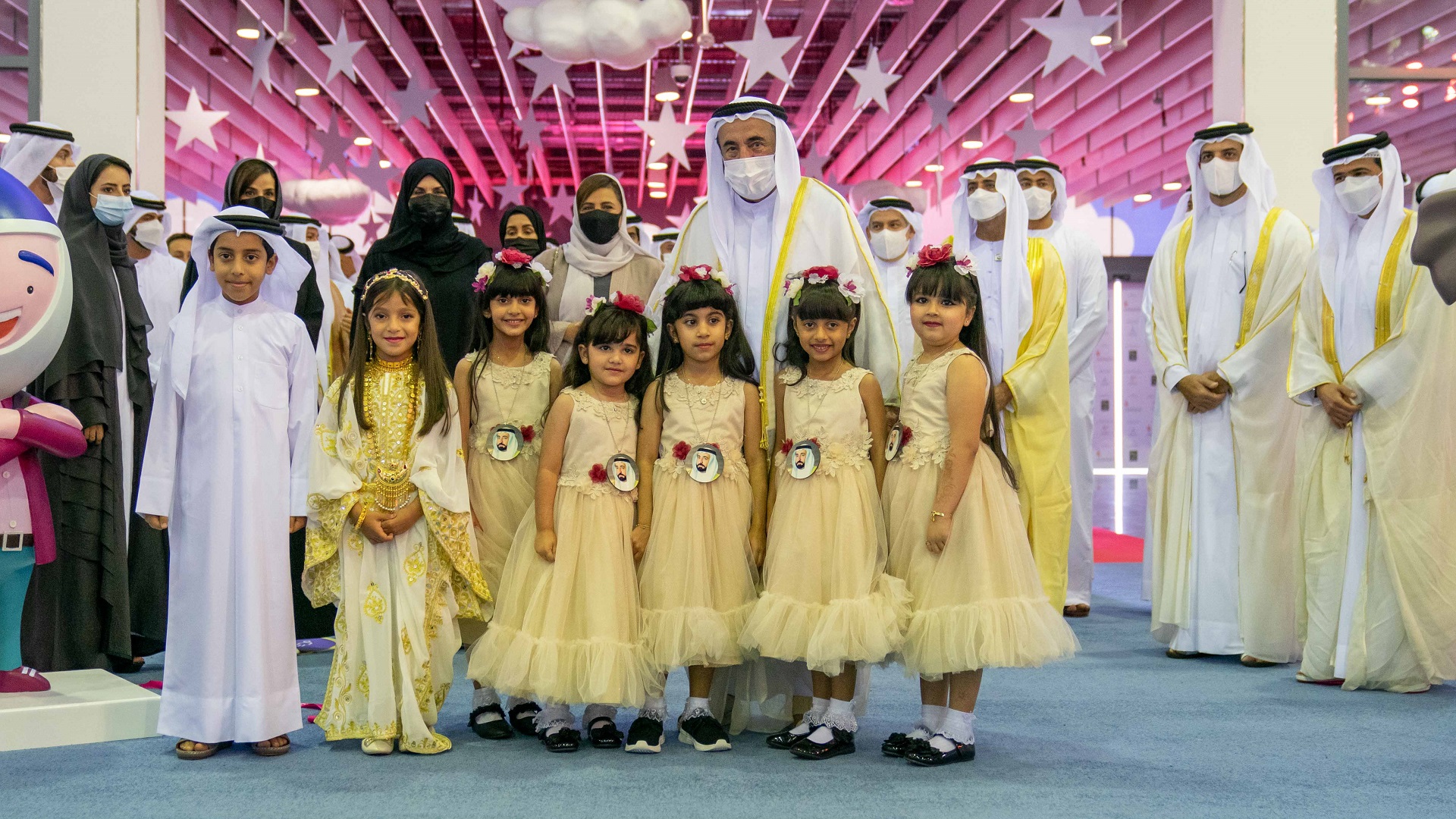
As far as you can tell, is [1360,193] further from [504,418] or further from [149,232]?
[149,232]

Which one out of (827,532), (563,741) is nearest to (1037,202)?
(827,532)

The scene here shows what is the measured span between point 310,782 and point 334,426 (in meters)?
0.93

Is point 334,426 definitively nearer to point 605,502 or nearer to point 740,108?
point 605,502

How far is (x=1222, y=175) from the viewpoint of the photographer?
4.91 m

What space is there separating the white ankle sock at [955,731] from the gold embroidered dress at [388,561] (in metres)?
1.29

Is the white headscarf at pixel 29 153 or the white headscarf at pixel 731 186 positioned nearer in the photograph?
the white headscarf at pixel 731 186

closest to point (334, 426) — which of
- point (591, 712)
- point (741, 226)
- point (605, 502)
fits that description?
point (605, 502)

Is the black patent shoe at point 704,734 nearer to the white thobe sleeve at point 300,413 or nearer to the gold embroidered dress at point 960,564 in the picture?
the gold embroidered dress at point 960,564

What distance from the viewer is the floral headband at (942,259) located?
339 cm

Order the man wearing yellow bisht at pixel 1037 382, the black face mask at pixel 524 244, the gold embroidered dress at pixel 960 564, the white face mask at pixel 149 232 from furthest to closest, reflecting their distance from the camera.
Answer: the white face mask at pixel 149 232, the man wearing yellow bisht at pixel 1037 382, the black face mask at pixel 524 244, the gold embroidered dress at pixel 960 564

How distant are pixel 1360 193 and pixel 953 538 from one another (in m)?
2.40

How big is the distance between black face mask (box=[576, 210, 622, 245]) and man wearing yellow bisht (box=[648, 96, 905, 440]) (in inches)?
36.3

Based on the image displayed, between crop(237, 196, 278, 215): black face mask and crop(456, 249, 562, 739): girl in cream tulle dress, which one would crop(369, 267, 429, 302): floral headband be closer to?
crop(456, 249, 562, 739): girl in cream tulle dress

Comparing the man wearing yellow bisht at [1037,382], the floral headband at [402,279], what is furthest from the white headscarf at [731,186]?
the man wearing yellow bisht at [1037,382]
